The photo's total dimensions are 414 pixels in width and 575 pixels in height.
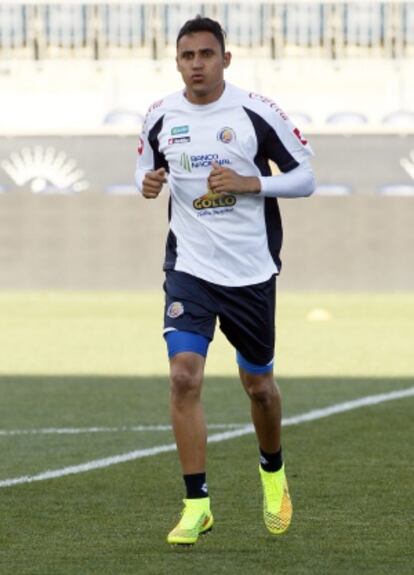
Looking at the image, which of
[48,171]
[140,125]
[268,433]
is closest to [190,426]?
[268,433]

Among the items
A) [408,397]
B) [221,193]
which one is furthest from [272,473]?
[408,397]

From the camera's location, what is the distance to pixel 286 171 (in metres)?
6.45

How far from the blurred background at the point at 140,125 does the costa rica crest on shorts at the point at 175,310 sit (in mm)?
18174

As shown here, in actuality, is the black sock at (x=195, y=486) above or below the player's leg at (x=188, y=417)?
below

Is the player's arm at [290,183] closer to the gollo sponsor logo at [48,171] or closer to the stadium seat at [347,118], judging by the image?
the gollo sponsor logo at [48,171]

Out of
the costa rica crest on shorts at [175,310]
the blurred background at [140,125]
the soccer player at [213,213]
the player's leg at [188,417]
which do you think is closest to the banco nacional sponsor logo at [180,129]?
the soccer player at [213,213]

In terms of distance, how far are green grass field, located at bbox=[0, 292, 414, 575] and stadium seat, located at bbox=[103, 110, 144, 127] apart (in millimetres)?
14183

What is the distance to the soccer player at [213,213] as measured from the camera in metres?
6.14

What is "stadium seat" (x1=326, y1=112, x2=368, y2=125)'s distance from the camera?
33219 millimetres

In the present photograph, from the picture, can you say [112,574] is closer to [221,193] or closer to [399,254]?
[221,193]

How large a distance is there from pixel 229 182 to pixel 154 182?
0.33 m

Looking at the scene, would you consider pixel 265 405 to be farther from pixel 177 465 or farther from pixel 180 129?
pixel 177 465

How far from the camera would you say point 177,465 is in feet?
28.0

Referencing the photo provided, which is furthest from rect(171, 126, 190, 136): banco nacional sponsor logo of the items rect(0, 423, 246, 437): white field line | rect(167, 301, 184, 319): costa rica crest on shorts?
rect(0, 423, 246, 437): white field line
